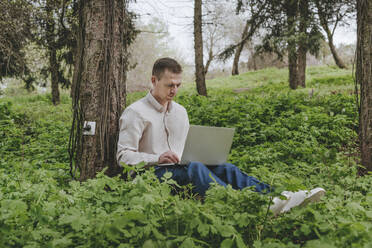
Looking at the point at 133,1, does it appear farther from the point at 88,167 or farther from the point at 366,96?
the point at 366,96

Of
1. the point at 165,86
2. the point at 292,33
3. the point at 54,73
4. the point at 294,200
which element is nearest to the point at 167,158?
the point at 165,86

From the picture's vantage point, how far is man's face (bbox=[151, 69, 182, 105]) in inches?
111

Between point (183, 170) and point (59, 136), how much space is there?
396 cm

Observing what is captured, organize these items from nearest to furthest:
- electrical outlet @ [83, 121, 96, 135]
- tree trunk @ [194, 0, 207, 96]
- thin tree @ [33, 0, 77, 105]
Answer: electrical outlet @ [83, 121, 96, 135]
thin tree @ [33, 0, 77, 105]
tree trunk @ [194, 0, 207, 96]

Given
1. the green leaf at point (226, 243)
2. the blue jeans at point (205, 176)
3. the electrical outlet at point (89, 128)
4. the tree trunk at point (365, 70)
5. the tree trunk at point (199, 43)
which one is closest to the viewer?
the green leaf at point (226, 243)

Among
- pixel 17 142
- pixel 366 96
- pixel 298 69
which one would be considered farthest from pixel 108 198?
pixel 298 69

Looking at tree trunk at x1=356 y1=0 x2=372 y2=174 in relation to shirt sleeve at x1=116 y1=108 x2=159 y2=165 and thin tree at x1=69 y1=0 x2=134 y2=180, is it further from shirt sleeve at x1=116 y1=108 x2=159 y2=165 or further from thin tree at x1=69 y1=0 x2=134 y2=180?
thin tree at x1=69 y1=0 x2=134 y2=180

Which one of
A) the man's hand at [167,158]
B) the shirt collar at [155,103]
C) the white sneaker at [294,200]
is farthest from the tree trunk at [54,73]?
the white sneaker at [294,200]

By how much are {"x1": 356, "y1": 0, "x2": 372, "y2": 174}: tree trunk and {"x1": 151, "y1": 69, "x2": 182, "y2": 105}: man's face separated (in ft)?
7.43

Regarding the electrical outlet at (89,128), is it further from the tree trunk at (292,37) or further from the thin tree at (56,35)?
the tree trunk at (292,37)

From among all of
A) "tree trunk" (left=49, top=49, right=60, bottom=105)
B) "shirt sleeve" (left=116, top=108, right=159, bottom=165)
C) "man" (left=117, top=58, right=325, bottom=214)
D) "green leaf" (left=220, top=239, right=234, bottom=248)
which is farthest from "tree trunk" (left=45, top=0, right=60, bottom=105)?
"green leaf" (left=220, top=239, right=234, bottom=248)

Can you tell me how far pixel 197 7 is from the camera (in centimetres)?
937

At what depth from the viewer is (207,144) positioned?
245cm

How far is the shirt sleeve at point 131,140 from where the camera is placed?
248 cm
